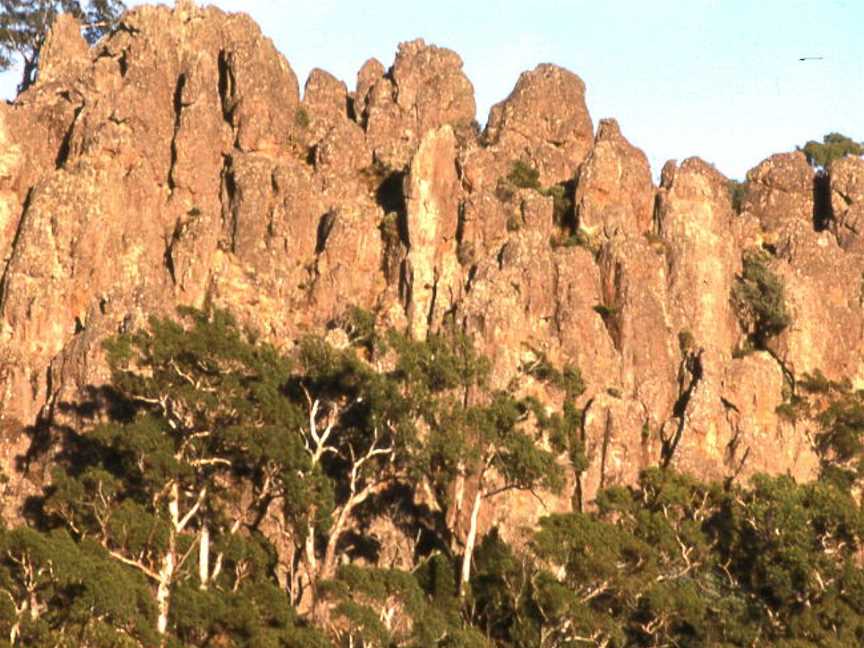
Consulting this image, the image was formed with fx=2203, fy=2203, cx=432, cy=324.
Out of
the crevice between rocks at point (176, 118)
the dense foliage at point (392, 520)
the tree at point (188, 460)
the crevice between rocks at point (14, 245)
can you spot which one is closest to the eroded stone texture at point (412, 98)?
the crevice between rocks at point (176, 118)

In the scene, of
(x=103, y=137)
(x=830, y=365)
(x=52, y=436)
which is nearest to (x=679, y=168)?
(x=830, y=365)

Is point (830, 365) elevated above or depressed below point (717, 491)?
above

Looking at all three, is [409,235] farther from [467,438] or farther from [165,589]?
[165,589]

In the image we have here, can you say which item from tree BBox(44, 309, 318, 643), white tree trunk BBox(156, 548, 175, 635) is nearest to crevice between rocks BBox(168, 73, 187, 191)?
tree BBox(44, 309, 318, 643)

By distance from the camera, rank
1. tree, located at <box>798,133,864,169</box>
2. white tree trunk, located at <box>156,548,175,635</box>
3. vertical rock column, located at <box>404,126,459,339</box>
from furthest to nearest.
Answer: tree, located at <box>798,133,864,169</box>, vertical rock column, located at <box>404,126,459,339</box>, white tree trunk, located at <box>156,548,175,635</box>

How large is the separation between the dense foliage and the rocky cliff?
129 inches

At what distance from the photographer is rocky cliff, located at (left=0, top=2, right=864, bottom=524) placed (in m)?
83.7

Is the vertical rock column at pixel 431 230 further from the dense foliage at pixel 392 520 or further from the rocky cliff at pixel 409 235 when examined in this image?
the dense foliage at pixel 392 520

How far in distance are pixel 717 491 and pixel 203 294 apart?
22333mm

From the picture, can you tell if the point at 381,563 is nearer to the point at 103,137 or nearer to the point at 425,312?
the point at 425,312

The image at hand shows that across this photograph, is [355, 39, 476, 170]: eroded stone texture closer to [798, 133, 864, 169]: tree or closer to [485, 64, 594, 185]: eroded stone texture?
[485, 64, 594, 185]: eroded stone texture

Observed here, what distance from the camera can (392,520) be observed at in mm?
79875

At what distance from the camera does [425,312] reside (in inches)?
3452

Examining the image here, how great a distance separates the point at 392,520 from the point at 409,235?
50.4 ft
